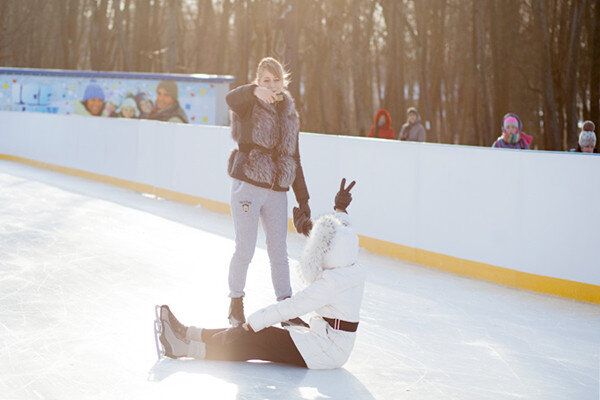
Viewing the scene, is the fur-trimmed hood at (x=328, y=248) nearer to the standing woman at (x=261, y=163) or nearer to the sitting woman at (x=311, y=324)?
the sitting woman at (x=311, y=324)

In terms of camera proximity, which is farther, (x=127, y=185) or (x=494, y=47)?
(x=494, y=47)

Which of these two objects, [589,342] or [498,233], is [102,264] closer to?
[498,233]

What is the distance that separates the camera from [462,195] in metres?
7.73

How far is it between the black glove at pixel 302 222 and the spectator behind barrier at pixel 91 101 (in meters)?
15.9

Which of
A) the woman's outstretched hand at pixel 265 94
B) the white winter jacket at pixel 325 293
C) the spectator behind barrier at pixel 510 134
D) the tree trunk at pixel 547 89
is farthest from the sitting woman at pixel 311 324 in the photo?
the tree trunk at pixel 547 89

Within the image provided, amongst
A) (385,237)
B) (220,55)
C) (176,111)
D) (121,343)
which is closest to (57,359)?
(121,343)

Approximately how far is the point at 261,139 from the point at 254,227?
18.5 inches

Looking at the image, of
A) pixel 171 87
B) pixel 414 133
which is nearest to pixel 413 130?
pixel 414 133

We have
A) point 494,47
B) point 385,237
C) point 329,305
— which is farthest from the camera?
point 494,47

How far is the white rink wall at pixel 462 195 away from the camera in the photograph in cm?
677

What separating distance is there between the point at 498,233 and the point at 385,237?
4.84 feet

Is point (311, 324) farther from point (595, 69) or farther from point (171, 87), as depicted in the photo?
point (595, 69)

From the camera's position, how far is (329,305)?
4.07m

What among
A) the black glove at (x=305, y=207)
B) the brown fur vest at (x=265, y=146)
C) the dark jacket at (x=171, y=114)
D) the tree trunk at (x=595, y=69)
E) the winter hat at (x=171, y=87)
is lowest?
the black glove at (x=305, y=207)
